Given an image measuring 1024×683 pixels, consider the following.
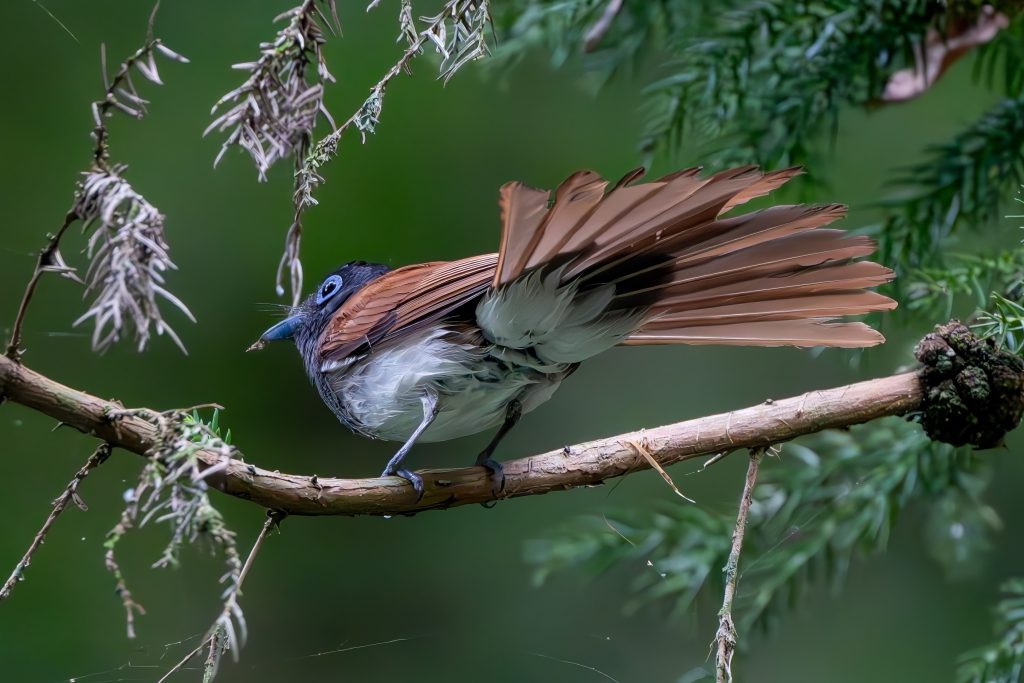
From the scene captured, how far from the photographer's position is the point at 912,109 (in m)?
3.65

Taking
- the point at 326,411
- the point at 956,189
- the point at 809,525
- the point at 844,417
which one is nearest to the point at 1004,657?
the point at 809,525

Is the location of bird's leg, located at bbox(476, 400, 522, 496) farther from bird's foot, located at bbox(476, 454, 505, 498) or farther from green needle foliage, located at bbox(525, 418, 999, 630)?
green needle foliage, located at bbox(525, 418, 999, 630)

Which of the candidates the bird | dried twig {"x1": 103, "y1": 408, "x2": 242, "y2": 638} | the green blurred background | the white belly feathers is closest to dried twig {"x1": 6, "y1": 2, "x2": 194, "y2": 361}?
dried twig {"x1": 103, "y1": 408, "x2": 242, "y2": 638}

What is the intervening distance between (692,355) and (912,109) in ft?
3.92

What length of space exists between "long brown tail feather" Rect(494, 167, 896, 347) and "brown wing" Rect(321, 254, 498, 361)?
8.1 inches

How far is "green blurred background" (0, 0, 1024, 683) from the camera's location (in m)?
2.93

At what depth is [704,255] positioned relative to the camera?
5.07 ft

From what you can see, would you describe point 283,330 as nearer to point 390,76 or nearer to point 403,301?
point 403,301

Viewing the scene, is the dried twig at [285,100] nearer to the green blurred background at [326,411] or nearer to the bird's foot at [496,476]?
the bird's foot at [496,476]

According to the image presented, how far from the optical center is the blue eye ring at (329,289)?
2.17m

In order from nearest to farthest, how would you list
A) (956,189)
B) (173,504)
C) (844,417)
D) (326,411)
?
(173,504) → (844,417) → (956,189) → (326,411)

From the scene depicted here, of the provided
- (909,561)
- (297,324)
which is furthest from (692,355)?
(297,324)

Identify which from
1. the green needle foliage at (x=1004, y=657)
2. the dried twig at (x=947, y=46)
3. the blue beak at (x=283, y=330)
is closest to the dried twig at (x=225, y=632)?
the blue beak at (x=283, y=330)

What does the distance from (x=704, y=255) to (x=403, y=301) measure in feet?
1.92
